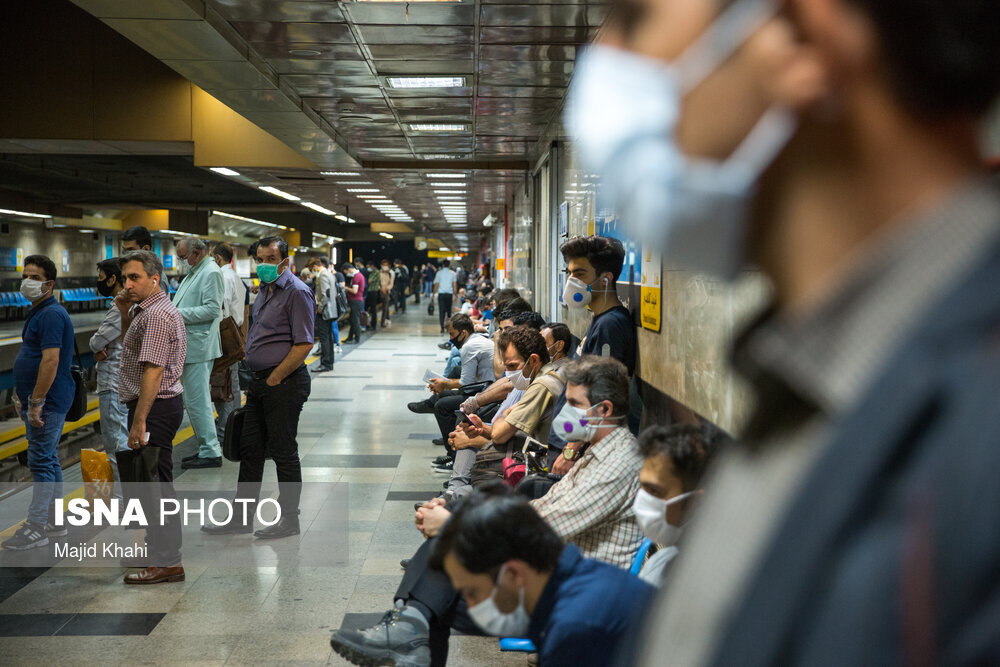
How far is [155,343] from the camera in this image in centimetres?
472

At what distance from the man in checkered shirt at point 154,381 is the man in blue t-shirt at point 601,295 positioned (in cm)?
225

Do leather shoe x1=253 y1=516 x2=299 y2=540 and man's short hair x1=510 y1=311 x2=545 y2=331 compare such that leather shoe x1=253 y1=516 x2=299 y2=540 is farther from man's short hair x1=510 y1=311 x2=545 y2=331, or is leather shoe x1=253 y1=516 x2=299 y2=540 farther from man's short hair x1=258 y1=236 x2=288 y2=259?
man's short hair x1=510 y1=311 x2=545 y2=331

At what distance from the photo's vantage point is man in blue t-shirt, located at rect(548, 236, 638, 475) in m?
4.85

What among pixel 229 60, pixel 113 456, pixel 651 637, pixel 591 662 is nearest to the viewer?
pixel 651 637

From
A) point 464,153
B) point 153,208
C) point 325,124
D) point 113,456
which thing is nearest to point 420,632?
point 113,456

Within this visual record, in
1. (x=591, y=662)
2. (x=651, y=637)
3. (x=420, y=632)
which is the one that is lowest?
(x=420, y=632)

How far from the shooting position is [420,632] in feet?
10.5

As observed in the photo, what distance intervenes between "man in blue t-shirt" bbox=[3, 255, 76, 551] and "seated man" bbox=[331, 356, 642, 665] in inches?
114

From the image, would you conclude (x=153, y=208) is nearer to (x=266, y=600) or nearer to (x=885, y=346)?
(x=266, y=600)

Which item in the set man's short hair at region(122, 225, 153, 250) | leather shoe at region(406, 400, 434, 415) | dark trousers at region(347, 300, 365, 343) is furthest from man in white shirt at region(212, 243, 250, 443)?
dark trousers at region(347, 300, 365, 343)

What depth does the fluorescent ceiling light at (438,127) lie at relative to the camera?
10078mm

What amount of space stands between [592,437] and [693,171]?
9.42 feet

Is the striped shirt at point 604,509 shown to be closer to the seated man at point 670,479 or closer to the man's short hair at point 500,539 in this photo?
the seated man at point 670,479

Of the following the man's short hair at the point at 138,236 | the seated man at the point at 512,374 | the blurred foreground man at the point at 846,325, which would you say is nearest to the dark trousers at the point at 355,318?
the man's short hair at the point at 138,236
